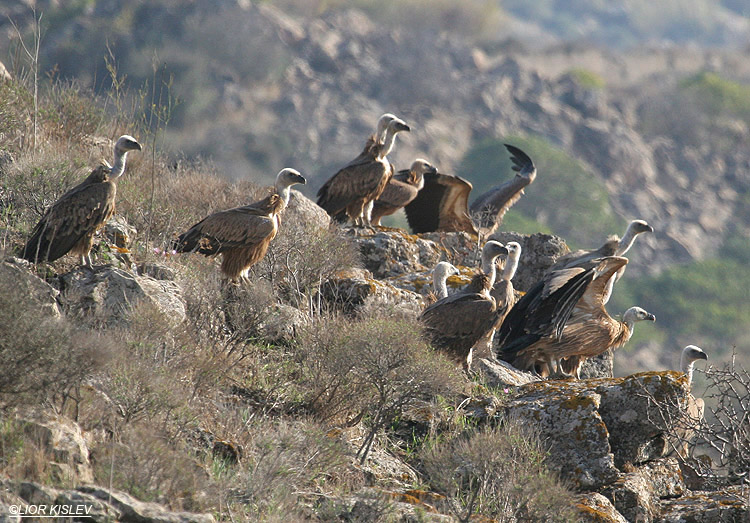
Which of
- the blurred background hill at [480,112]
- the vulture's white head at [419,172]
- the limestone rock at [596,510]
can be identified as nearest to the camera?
the limestone rock at [596,510]

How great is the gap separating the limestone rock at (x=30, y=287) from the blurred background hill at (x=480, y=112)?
37.4 metres

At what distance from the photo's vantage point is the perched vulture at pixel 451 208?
47.9 feet

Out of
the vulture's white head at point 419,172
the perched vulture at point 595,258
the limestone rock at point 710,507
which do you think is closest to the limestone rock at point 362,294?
the perched vulture at point 595,258

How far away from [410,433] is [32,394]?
3289 millimetres

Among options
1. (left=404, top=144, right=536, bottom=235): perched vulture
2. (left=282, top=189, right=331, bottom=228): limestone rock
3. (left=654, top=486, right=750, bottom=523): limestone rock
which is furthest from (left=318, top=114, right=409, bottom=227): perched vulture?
(left=654, top=486, right=750, bottom=523): limestone rock

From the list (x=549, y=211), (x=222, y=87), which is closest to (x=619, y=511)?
(x=549, y=211)

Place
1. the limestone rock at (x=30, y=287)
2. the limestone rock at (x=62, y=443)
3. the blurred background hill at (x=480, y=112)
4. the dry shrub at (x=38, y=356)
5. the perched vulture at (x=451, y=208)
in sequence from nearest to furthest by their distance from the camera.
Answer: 1. the limestone rock at (x=62, y=443)
2. the dry shrub at (x=38, y=356)
3. the limestone rock at (x=30, y=287)
4. the perched vulture at (x=451, y=208)
5. the blurred background hill at (x=480, y=112)

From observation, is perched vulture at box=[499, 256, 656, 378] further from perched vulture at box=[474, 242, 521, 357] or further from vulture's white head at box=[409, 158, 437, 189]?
vulture's white head at box=[409, 158, 437, 189]

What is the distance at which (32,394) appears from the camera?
6281 mm

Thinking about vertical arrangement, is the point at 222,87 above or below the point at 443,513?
below

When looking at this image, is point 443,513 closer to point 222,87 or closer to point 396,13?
point 222,87

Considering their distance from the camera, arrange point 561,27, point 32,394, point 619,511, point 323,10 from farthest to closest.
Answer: point 561,27, point 323,10, point 619,511, point 32,394

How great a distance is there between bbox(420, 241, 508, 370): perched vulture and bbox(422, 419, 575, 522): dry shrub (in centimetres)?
152

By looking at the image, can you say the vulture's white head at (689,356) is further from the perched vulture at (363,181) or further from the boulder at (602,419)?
the perched vulture at (363,181)
